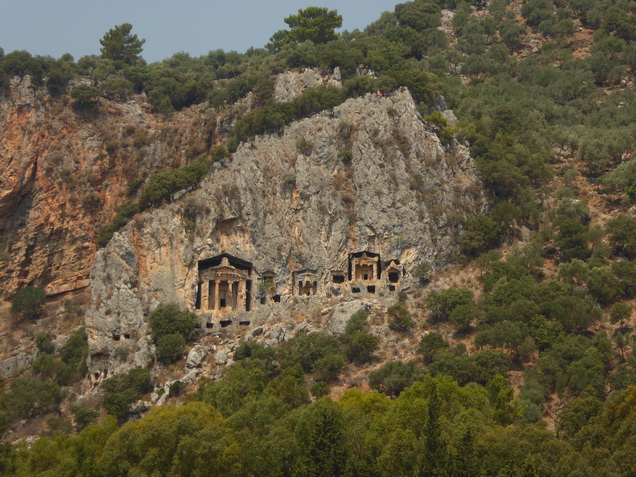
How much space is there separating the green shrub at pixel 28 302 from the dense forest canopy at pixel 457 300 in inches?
12.9

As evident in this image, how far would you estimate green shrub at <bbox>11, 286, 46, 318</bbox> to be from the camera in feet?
279

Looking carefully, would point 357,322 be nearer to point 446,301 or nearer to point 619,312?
point 446,301

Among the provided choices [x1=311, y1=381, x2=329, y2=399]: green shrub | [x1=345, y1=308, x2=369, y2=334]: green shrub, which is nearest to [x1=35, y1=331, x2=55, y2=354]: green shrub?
[x1=345, y1=308, x2=369, y2=334]: green shrub

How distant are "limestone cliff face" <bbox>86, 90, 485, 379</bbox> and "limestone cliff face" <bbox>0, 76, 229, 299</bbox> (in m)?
13.0

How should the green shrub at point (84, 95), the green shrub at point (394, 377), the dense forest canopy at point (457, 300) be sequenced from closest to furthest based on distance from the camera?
the dense forest canopy at point (457, 300), the green shrub at point (394, 377), the green shrub at point (84, 95)

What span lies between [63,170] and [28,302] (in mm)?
13368

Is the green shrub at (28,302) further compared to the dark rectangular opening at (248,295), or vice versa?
the green shrub at (28,302)

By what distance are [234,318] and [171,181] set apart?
1459 cm

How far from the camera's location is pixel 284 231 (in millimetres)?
76312

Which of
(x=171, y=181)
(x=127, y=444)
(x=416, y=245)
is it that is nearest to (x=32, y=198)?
(x=171, y=181)

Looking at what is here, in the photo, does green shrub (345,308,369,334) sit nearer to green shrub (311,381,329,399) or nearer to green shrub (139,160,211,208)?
green shrub (311,381,329,399)

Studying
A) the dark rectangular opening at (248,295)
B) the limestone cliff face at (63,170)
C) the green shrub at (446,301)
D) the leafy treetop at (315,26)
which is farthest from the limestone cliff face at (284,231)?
the leafy treetop at (315,26)

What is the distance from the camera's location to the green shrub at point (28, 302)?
8494 cm

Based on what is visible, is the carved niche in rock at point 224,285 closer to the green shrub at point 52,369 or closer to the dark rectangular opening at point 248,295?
the dark rectangular opening at point 248,295
